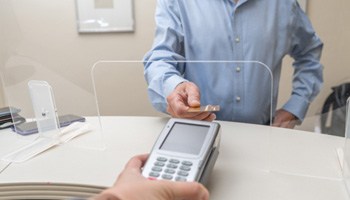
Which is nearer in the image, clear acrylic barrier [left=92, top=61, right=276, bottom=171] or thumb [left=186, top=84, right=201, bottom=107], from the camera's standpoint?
thumb [left=186, top=84, right=201, bottom=107]

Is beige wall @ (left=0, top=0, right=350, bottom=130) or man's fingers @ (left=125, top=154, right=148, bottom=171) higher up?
beige wall @ (left=0, top=0, right=350, bottom=130)

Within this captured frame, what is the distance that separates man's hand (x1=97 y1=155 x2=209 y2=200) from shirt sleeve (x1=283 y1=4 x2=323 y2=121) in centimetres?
57

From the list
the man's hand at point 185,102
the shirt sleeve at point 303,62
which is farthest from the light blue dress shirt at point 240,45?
the man's hand at point 185,102

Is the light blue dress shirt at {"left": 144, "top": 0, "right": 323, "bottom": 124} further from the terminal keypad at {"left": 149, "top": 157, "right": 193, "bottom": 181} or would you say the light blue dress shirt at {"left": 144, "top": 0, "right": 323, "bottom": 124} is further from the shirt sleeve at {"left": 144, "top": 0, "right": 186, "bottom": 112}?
the terminal keypad at {"left": 149, "top": 157, "right": 193, "bottom": 181}

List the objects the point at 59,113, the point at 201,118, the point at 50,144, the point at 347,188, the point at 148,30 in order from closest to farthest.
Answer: the point at 347,188
the point at 201,118
the point at 50,144
the point at 59,113
the point at 148,30

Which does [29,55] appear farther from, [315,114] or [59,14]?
[315,114]

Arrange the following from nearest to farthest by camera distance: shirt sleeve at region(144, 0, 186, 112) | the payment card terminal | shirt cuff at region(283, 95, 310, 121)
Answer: the payment card terminal → shirt sleeve at region(144, 0, 186, 112) → shirt cuff at region(283, 95, 310, 121)

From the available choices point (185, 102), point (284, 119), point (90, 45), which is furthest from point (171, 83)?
point (90, 45)

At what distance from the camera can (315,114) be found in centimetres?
102

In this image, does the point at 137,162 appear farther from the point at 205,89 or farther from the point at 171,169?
the point at 205,89

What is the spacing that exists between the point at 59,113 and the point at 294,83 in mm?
700


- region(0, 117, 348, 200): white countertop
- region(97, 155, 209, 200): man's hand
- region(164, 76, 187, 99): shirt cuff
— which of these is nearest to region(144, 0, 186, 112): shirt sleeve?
region(164, 76, 187, 99): shirt cuff

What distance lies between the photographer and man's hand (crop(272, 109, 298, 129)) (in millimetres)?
878

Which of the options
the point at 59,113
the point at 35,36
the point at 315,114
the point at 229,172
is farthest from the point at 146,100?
the point at 35,36
